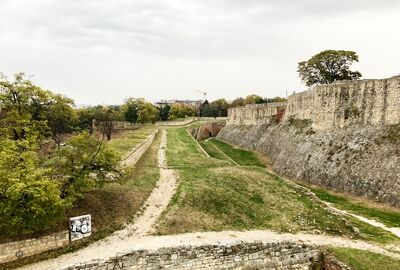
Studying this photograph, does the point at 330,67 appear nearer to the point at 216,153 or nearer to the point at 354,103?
the point at 216,153

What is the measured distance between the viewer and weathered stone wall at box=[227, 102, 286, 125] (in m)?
64.8

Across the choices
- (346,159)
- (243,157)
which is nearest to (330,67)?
(243,157)

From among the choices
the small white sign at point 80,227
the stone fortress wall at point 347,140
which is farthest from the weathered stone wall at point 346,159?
the small white sign at point 80,227

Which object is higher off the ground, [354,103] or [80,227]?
[354,103]

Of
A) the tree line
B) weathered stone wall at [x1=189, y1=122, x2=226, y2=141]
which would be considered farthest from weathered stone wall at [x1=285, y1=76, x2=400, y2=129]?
weathered stone wall at [x1=189, y1=122, x2=226, y2=141]

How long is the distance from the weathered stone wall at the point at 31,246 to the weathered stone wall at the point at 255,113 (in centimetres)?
5040

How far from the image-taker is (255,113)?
2820 inches

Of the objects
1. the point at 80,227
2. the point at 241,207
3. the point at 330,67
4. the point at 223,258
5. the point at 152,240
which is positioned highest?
the point at 330,67

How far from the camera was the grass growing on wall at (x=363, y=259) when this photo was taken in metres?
16.5

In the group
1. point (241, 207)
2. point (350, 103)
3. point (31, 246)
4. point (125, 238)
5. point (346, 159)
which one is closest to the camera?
point (31, 246)

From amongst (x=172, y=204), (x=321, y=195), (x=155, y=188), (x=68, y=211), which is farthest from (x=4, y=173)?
(x=321, y=195)

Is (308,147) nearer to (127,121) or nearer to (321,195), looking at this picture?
(321,195)

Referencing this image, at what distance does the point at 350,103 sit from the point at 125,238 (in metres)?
28.1

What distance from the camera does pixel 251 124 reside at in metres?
73.2
